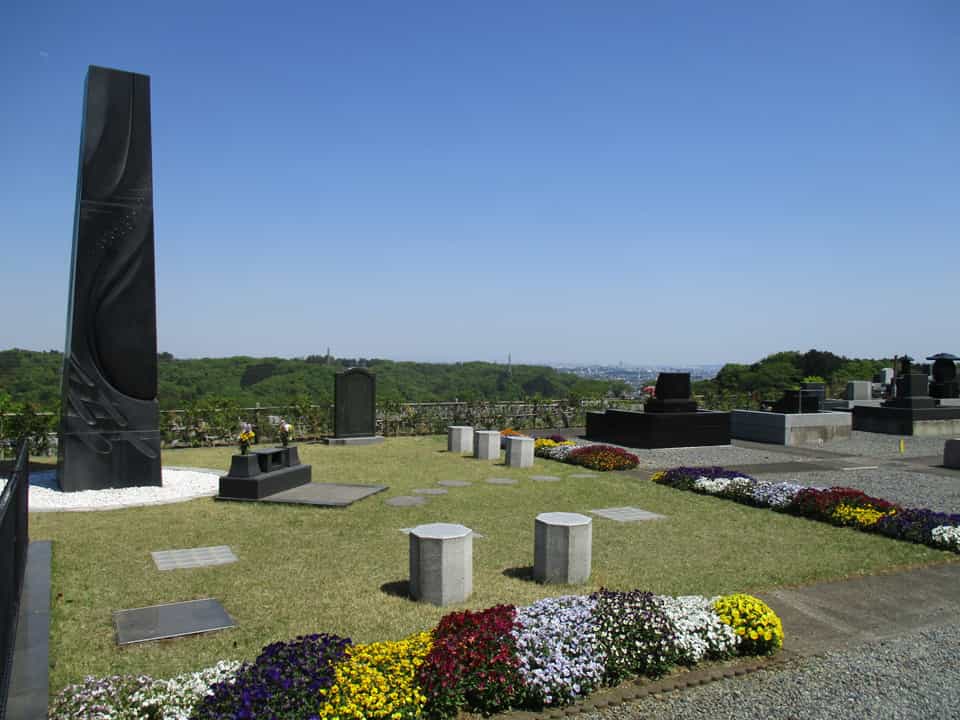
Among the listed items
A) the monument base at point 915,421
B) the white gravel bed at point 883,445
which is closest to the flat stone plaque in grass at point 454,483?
the white gravel bed at point 883,445

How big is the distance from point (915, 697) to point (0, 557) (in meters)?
6.03

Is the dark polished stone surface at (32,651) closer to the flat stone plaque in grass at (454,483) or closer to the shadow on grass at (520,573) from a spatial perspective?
the shadow on grass at (520,573)

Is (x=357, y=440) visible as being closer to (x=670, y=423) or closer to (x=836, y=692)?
(x=670, y=423)

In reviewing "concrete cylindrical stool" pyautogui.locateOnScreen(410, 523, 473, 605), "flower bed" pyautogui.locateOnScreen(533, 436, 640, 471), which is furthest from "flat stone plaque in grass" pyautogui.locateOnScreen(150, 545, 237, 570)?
"flower bed" pyautogui.locateOnScreen(533, 436, 640, 471)

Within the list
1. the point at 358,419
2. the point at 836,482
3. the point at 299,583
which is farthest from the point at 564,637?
the point at 358,419

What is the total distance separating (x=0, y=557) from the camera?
4.08 metres

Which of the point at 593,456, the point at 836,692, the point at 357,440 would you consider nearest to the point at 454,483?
the point at 593,456

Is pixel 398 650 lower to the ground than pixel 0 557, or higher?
lower

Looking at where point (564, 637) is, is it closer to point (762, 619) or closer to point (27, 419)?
point (762, 619)

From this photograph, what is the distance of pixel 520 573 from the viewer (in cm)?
746

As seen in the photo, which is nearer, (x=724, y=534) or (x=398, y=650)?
(x=398, y=650)

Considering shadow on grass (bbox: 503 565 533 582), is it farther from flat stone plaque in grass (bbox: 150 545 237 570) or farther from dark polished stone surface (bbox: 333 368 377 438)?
dark polished stone surface (bbox: 333 368 377 438)

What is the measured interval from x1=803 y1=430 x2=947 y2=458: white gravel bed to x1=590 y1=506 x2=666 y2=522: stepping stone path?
10.3 m

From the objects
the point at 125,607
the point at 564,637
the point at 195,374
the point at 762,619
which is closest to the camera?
the point at 564,637
